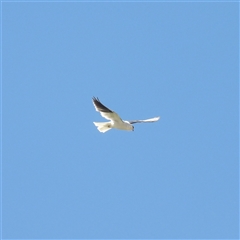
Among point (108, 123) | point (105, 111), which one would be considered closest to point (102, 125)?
point (108, 123)

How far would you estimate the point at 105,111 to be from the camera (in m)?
21.5

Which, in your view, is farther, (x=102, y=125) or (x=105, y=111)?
(x=102, y=125)

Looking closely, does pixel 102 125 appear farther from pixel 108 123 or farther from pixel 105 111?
pixel 105 111

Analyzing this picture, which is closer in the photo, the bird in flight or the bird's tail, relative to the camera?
the bird in flight

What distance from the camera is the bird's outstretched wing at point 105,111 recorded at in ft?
69.7

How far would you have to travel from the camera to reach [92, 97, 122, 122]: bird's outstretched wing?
69.7 ft

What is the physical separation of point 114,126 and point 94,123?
1.60 ft

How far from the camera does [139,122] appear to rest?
2450 cm

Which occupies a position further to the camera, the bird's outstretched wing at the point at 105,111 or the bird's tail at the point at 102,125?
the bird's tail at the point at 102,125

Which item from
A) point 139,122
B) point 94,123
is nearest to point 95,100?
point 94,123

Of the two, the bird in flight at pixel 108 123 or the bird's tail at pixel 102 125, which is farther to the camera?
the bird's tail at pixel 102 125

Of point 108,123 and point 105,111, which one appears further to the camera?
point 108,123

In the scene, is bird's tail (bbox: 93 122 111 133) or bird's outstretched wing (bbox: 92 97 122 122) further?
bird's tail (bbox: 93 122 111 133)

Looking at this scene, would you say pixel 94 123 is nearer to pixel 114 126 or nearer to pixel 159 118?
pixel 114 126
